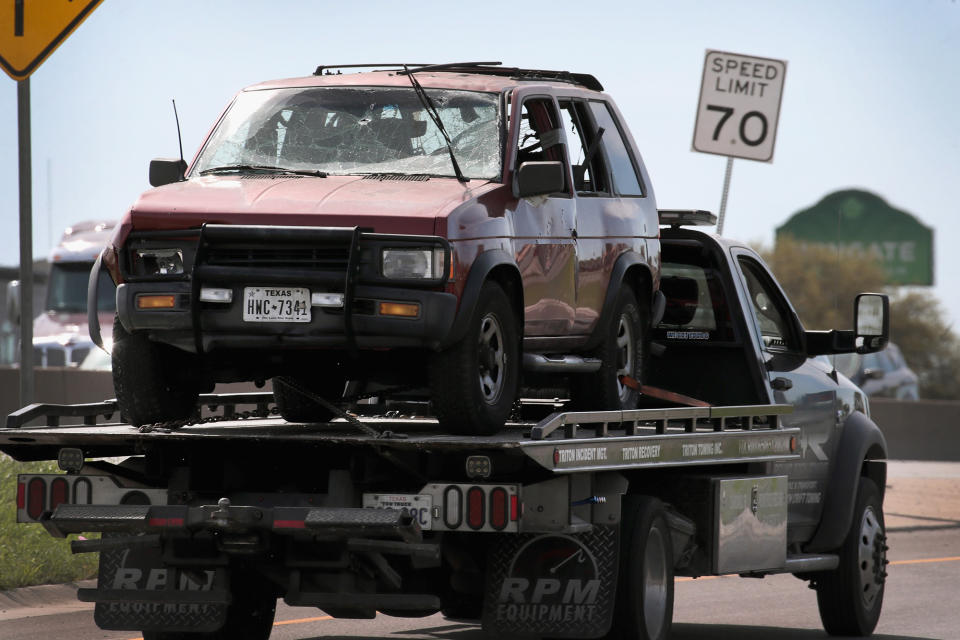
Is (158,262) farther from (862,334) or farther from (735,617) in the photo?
(735,617)

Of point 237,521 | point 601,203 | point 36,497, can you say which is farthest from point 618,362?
point 36,497

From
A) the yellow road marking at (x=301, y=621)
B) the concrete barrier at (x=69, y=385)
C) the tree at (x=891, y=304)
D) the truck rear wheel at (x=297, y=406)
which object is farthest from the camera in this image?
the tree at (x=891, y=304)

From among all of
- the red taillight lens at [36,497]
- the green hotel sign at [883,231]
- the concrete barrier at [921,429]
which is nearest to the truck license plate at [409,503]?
the red taillight lens at [36,497]

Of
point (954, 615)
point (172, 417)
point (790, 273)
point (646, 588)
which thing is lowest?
point (790, 273)

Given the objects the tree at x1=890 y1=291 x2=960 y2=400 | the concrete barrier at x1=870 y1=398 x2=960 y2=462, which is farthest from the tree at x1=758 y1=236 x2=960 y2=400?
the concrete barrier at x1=870 y1=398 x2=960 y2=462

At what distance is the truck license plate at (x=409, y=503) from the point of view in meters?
8.04

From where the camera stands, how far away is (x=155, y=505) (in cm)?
836

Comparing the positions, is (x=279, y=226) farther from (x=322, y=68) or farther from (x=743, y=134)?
(x=743, y=134)

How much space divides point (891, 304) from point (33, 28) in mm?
52986

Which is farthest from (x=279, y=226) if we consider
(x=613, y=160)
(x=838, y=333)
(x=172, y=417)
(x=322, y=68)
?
(x=838, y=333)

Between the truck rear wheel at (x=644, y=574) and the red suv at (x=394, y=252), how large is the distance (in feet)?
2.73

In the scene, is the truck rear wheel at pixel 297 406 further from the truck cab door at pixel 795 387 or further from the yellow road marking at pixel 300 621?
the truck cab door at pixel 795 387

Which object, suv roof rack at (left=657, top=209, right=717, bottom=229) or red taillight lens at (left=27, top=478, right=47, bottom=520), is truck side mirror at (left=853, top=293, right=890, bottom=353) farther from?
red taillight lens at (left=27, top=478, right=47, bottom=520)

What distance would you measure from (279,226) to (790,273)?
5485cm
